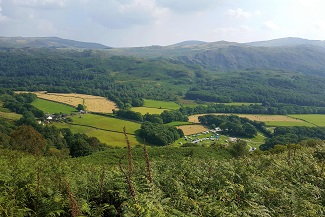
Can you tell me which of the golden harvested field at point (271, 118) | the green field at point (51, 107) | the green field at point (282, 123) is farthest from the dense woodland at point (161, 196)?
the golden harvested field at point (271, 118)

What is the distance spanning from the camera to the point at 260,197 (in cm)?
1128

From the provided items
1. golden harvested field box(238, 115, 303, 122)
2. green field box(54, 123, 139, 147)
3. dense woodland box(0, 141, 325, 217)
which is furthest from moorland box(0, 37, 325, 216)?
golden harvested field box(238, 115, 303, 122)

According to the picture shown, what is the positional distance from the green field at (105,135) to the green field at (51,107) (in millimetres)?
20107

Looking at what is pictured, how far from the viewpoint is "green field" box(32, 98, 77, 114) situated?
11007 cm

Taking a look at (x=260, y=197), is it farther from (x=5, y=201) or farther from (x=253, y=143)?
(x=253, y=143)

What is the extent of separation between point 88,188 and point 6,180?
3.86 metres

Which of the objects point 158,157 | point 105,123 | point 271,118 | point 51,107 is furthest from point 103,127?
point 271,118

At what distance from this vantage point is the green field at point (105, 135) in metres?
77.1

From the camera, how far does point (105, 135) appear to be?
81.9m

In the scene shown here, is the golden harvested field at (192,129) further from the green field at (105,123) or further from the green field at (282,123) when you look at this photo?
the green field at (282,123)

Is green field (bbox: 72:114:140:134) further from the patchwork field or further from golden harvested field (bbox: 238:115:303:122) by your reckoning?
golden harvested field (bbox: 238:115:303:122)

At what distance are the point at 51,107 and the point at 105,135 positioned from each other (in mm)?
47322

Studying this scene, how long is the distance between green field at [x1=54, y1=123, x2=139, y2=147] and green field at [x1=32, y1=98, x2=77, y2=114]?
20107 mm

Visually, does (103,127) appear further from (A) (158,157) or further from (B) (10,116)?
(A) (158,157)
